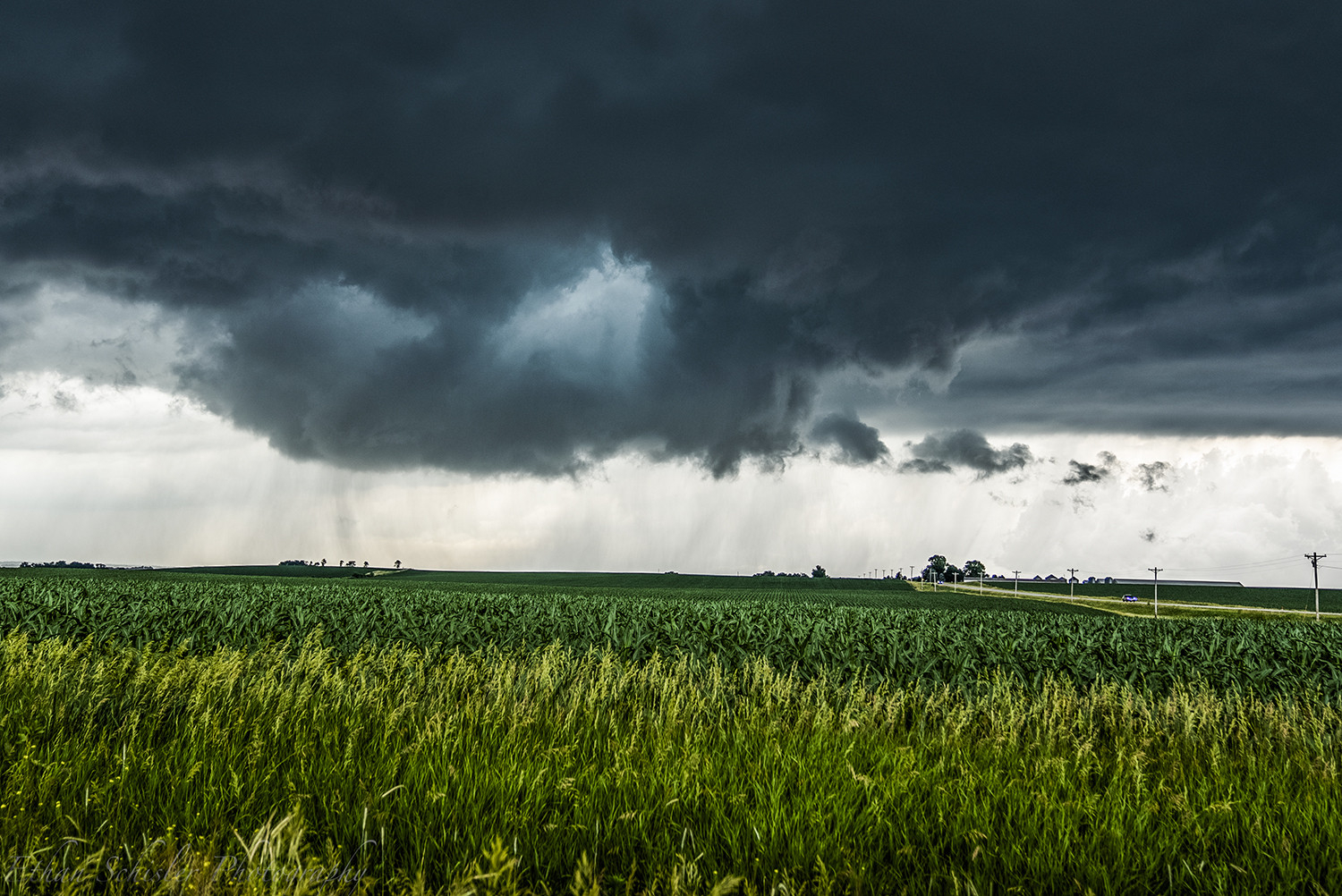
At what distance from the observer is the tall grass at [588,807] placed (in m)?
4.27

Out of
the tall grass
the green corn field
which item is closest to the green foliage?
the green corn field

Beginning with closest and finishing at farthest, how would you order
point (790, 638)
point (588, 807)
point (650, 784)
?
1. point (588, 807)
2. point (650, 784)
3. point (790, 638)

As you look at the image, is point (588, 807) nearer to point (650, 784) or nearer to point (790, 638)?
point (650, 784)

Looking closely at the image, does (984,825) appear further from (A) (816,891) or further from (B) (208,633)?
(B) (208,633)

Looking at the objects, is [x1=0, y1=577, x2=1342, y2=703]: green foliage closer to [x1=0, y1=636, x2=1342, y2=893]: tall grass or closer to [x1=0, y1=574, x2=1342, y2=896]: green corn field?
[x1=0, y1=574, x2=1342, y2=896]: green corn field

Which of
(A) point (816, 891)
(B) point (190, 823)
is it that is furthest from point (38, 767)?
(A) point (816, 891)

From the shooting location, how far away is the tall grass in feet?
14.0

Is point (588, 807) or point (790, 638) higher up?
point (588, 807)

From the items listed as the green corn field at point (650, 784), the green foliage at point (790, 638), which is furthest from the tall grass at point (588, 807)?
the green foliage at point (790, 638)

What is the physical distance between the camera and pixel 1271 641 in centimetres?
1834

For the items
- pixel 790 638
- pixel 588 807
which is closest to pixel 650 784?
pixel 588 807

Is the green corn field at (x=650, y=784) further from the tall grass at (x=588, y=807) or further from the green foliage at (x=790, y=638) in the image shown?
the green foliage at (x=790, y=638)

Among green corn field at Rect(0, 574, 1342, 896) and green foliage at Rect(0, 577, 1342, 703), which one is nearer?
green corn field at Rect(0, 574, 1342, 896)

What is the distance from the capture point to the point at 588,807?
498cm
